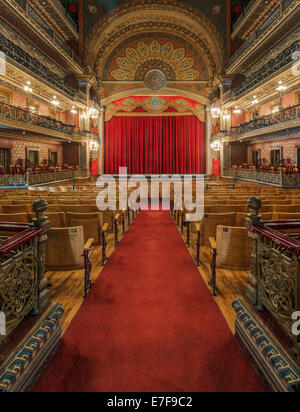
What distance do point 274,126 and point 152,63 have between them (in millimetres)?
11692

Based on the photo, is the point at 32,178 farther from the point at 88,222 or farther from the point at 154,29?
the point at 154,29

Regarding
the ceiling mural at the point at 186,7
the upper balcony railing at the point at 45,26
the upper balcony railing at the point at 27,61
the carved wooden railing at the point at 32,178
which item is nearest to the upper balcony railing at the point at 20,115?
the upper balcony railing at the point at 27,61

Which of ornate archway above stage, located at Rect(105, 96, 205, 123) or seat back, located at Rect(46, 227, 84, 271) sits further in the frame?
ornate archway above stage, located at Rect(105, 96, 205, 123)

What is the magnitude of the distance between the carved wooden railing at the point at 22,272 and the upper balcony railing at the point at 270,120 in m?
13.3

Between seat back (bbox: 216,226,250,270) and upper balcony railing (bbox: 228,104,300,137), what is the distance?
11013 mm

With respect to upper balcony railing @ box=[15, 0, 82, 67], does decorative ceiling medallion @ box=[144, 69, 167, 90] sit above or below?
below

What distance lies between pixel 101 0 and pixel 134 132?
9622mm

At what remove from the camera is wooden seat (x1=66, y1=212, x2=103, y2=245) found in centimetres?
511

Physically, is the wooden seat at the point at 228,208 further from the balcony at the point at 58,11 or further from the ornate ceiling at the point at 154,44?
the ornate ceiling at the point at 154,44

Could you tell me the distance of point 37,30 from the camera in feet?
46.9

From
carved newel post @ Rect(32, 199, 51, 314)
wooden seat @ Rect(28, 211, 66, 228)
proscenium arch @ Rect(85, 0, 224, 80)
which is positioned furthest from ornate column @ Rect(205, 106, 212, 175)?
carved newel post @ Rect(32, 199, 51, 314)

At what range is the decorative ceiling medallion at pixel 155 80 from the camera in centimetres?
2153

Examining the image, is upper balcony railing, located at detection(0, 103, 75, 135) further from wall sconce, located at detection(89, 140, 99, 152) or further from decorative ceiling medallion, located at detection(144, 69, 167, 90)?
decorative ceiling medallion, located at detection(144, 69, 167, 90)

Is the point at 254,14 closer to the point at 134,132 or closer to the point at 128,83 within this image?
the point at 128,83
